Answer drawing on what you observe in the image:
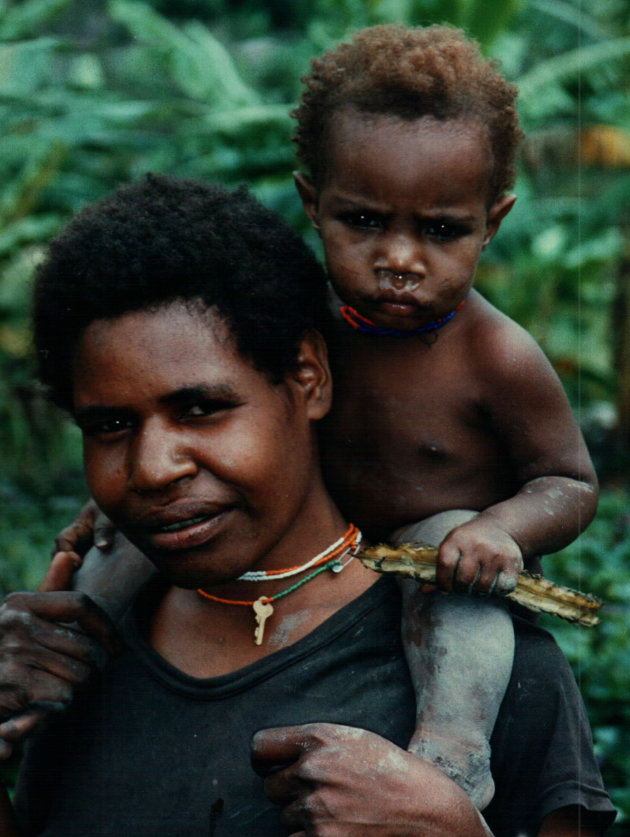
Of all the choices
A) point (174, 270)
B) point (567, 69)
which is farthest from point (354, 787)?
point (567, 69)

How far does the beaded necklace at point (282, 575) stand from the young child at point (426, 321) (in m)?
0.18

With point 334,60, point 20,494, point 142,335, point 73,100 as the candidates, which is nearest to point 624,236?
point 73,100

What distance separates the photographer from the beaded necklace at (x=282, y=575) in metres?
1.97

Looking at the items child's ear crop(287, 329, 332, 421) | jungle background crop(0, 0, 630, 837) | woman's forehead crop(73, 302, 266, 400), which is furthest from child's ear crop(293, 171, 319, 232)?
jungle background crop(0, 0, 630, 837)

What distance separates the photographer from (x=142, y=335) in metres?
1.80

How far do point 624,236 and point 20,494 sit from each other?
6346 mm

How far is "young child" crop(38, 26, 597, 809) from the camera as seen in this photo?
2127mm

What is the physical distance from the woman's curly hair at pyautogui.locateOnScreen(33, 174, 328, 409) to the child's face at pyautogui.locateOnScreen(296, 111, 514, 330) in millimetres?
154

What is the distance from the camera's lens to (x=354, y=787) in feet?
5.27

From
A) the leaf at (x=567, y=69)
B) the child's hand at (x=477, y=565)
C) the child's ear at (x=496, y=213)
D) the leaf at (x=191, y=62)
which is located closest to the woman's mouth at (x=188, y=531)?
the child's hand at (x=477, y=565)

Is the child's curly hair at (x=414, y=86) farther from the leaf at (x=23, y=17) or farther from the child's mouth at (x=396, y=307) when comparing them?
the leaf at (x=23, y=17)

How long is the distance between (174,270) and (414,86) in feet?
2.37

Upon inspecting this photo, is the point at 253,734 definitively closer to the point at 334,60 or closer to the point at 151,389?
the point at 151,389

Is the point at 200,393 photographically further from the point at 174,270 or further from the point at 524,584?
the point at 524,584
